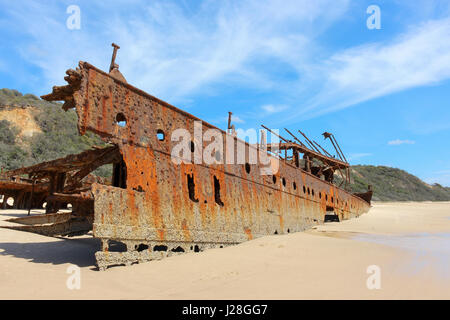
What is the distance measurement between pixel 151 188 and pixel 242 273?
6.41 feet

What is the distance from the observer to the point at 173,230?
5.02 metres

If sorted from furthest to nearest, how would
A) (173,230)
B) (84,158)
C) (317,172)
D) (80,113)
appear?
(317,172) < (84,158) < (173,230) < (80,113)

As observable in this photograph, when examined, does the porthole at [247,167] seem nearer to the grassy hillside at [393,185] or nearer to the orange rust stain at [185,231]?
the orange rust stain at [185,231]

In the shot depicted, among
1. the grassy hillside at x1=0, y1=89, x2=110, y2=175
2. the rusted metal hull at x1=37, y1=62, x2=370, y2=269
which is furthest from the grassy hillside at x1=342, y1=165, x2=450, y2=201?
the rusted metal hull at x1=37, y1=62, x2=370, y2=269

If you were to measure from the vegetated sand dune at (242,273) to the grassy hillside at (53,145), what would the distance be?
2362 centimetres

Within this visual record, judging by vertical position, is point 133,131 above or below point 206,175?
above

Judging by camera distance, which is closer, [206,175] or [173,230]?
[173,230]

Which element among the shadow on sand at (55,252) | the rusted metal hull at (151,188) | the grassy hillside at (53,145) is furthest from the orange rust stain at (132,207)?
the grassy hillside at (53,145)

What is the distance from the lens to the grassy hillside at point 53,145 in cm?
2772

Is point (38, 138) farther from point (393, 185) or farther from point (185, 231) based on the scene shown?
point (393, 185)
